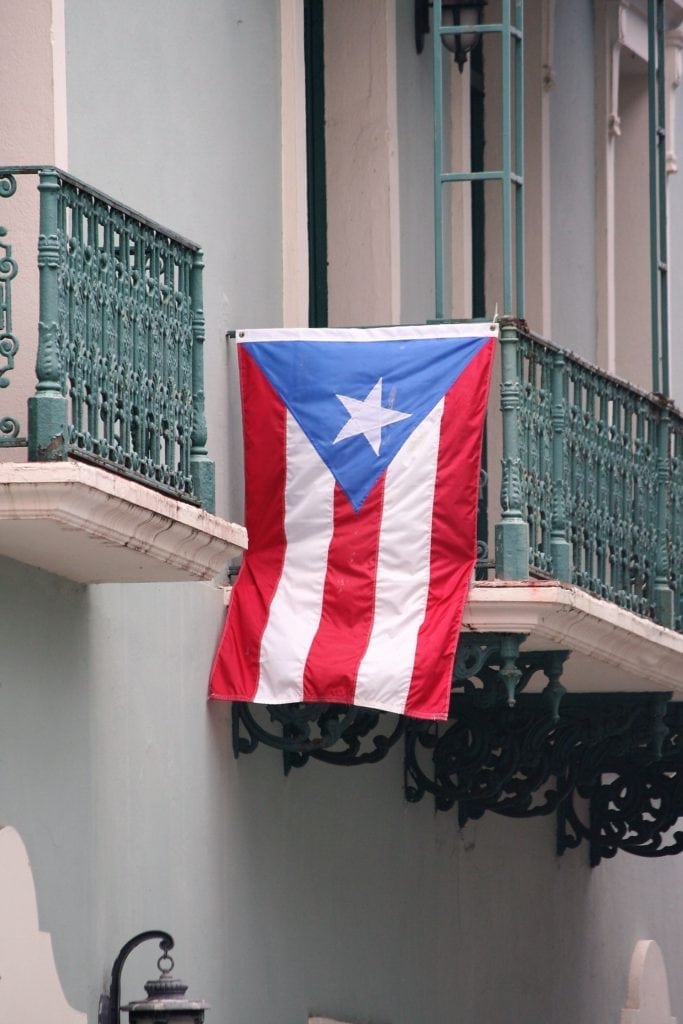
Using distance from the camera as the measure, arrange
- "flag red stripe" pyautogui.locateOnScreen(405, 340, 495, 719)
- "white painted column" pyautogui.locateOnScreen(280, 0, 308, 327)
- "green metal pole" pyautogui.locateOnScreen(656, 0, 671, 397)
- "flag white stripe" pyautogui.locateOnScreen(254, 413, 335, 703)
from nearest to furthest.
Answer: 1. "flag red stripe" pyautogui.locateOnScreen(405, 340, 495, 719)
2. "flag white stripe" pyautogui.locateOnScreen(254, 413, 335, 703)
3. "white painted column" pyautogui.locateOnScreen(280, 0, 308, 327)
4. "green metal pole" pyautogui.locateOnScreen(656, 0, 671, 397)

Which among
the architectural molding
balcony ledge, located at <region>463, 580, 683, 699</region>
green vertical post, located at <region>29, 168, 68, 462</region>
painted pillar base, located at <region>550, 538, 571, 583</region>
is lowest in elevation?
balcony ledge, located at <region>463, 580, 683, 699</region>

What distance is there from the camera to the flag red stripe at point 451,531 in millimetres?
9945

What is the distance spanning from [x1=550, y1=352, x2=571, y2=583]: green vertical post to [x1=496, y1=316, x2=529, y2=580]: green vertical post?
46 cm

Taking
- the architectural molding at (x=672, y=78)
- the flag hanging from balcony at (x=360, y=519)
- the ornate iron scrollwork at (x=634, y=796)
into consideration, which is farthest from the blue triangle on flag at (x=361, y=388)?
the architectural molding at (x=672, y=78)

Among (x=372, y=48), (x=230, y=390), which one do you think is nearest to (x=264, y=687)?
(x=230, y=390)

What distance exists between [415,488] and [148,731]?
54.4 inches

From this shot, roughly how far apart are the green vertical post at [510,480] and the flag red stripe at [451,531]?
0.13 m

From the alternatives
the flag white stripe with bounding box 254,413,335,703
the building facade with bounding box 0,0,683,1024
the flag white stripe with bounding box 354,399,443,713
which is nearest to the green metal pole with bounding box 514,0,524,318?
the building facade with bounding box 0,0,683,1024

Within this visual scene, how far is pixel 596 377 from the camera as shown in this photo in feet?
37.2

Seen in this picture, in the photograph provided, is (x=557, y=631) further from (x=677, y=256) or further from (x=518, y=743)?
(x=677, y=256)

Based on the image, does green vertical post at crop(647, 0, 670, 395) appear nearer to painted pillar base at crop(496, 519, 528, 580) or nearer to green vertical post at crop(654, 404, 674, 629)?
green vertical post at crop(654, 404, 674, 629)

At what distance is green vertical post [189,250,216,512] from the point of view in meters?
9.36

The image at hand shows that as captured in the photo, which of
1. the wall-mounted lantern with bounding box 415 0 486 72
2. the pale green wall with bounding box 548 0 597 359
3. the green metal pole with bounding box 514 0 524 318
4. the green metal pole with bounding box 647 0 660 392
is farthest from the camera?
the pale green wall with bounding box 548 0 597 359

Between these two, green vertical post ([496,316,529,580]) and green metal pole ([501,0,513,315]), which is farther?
green metal pole ([501,0,513,315])
